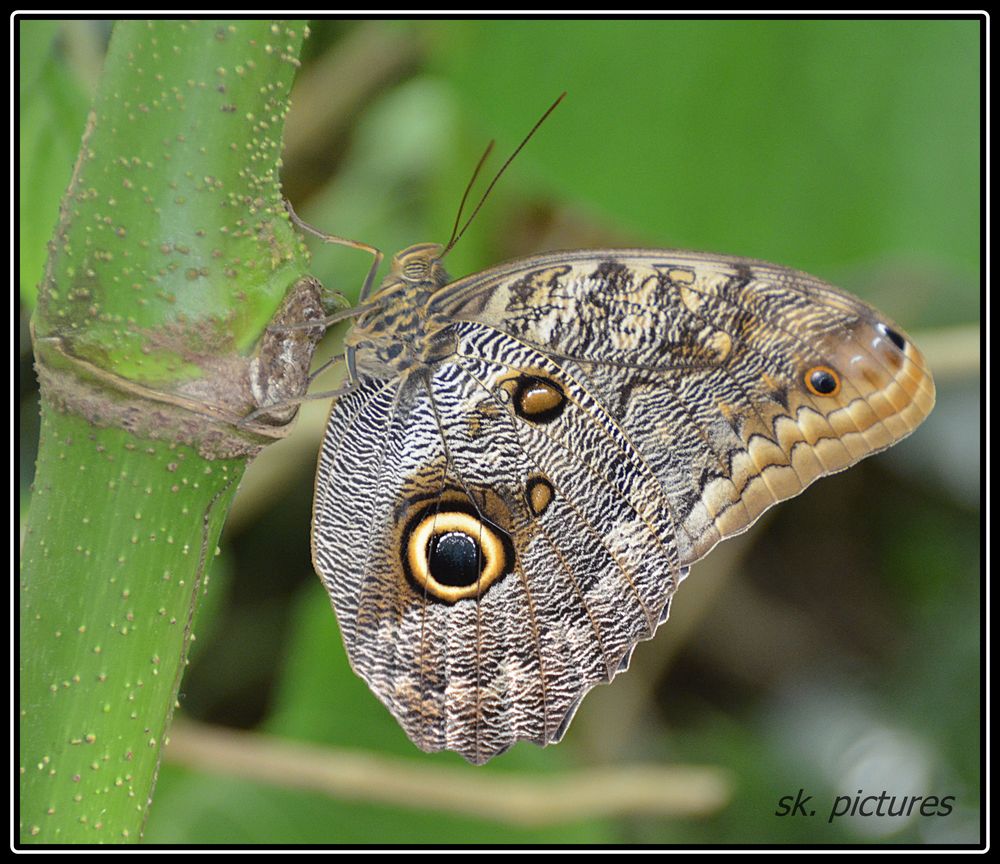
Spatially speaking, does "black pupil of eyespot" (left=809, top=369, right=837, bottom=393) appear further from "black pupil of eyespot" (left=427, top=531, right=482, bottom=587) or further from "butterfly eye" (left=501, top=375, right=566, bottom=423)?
"black pupil of eyespot" (left=427, top=531, right=482, bottom=587)

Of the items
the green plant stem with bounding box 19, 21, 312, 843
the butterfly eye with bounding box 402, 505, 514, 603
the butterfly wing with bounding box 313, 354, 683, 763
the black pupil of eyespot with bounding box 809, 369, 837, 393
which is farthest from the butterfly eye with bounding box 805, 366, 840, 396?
the green plant stem with bounding box 19, 21, 312, 843

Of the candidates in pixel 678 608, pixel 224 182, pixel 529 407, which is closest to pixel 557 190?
pixel 529 407

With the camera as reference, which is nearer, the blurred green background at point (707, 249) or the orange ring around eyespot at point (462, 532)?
the orange ring around eyespot at point (462, 532)

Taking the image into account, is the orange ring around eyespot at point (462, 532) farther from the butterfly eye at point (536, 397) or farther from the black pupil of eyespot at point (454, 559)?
the butterfly eye at point (536, 397)

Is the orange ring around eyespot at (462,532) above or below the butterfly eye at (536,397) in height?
below

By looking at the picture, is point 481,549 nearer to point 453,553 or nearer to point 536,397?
point 453,553

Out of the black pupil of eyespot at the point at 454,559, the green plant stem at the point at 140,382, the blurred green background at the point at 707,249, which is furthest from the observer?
the blurred green background at the point at 707,249

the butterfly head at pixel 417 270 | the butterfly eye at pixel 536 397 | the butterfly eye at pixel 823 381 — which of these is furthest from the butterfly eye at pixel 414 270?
the butterfly eye at pixel 823 381
